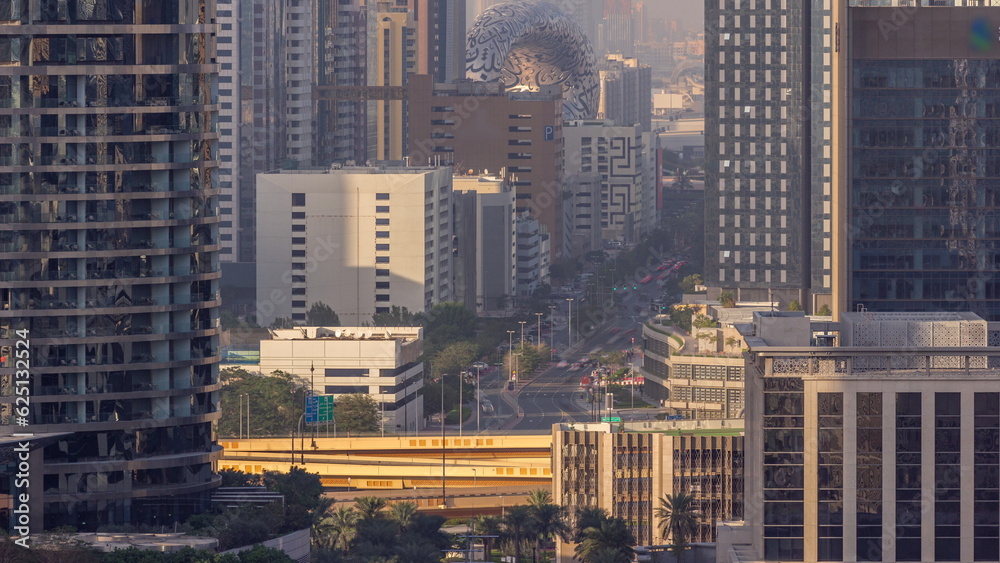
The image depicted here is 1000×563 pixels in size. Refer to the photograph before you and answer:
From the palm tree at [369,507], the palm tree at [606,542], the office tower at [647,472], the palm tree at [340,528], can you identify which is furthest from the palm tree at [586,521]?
the palm tree at [340,528]

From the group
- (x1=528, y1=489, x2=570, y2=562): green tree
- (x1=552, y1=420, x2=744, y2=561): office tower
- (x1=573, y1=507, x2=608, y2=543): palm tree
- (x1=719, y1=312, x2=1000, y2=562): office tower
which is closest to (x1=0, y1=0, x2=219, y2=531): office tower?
(x1=528, y1=489, x2=570, y2=562): green tree

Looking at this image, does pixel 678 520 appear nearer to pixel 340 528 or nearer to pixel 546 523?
pixel 546 523

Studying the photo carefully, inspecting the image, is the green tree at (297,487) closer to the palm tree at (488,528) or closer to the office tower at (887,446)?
the palm tree at (488,528)

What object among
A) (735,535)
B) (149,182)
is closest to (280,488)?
(149,182)

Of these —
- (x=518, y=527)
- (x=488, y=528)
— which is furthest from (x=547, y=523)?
(x=488, y=528)

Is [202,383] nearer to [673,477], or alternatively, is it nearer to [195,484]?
[195,484]
